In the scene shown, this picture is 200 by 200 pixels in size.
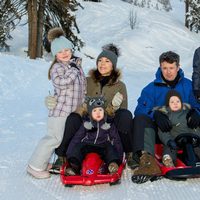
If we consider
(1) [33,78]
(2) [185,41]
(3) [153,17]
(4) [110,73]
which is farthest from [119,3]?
(4) [110,73]

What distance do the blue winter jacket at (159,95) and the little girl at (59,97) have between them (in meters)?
0.65

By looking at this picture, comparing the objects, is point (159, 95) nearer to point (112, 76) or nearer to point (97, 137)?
point (112, 76)

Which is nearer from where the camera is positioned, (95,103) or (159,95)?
(95,103)

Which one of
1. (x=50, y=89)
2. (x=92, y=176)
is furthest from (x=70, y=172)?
(x=50, y=89)

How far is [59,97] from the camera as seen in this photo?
4473 mm

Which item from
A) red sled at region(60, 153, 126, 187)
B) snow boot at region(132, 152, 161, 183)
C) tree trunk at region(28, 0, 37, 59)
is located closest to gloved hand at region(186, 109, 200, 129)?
snow boot at region(132, 152, 161, 183)

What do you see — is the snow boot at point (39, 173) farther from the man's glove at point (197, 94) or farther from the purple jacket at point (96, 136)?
the man's glove at point (197, 94)

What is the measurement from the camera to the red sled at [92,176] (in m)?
3.93

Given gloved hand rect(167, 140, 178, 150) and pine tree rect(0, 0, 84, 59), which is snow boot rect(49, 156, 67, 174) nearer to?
gloved hand rect(167, 140, 178, 150)

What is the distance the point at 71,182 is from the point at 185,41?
23.2 metres

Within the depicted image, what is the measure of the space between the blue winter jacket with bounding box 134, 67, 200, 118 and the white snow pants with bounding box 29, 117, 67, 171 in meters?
0.81

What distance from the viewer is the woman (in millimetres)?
4367

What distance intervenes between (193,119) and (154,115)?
1.24 feet

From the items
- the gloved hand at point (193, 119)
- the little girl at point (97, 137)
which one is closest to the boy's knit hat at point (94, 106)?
the little girl at point (97, 137)
